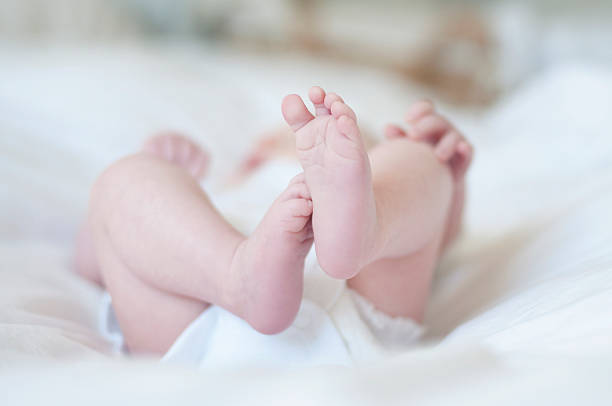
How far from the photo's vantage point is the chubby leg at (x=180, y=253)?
1.40 ft

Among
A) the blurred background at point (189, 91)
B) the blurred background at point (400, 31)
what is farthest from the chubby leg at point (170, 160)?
the blurred background at point (400, 31)

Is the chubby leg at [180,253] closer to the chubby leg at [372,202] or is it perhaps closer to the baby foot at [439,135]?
the chubby leg at [372,202]

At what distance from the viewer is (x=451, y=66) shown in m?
2.94

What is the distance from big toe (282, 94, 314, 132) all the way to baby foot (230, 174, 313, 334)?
0.04 meters

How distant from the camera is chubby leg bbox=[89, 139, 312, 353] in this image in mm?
425

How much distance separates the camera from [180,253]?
48 cm

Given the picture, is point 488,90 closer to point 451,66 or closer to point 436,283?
point 451,66

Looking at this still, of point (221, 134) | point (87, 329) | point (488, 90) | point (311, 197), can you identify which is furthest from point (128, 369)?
point (488, 90)

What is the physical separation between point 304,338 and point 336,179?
0.55 feet

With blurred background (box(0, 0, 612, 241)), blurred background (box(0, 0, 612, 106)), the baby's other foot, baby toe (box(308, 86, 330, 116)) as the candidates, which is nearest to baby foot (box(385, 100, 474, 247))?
the baby's other foot

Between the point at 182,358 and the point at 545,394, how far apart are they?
0.32 m

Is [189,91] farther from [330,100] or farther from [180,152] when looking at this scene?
[330,100]

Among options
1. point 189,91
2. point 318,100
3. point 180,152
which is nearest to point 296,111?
point 318,100

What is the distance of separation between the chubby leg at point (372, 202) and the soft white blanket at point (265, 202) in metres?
0.07
